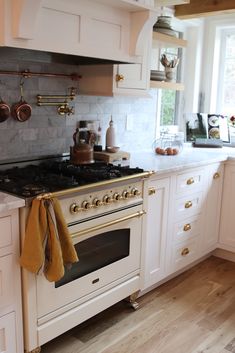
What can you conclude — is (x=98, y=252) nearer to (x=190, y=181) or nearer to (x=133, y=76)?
(x=190, y=181)

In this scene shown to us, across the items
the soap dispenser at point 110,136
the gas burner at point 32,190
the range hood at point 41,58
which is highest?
the range hood at point 41,58

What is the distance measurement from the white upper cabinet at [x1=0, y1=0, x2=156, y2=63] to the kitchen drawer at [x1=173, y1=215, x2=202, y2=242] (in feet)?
4.03

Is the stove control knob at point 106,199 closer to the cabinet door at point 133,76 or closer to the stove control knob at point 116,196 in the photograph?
the stove control knob at point 116,196

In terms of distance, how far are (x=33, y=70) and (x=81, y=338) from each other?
5.21 ft

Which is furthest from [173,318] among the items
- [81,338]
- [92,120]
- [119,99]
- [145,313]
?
[119,99]

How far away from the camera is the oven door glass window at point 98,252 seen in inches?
83.1

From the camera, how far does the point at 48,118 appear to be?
251 centimetres

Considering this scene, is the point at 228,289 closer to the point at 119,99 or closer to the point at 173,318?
the point at 173,318

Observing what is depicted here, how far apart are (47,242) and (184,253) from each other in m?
1.50

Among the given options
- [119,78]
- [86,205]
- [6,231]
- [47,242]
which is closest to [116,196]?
[86,205]

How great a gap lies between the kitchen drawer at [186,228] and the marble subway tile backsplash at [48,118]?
0.75 m

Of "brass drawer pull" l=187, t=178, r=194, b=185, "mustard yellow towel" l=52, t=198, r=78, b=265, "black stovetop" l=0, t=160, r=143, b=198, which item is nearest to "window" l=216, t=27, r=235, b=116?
"brass drawer pull" l=187, t=178, r=194, b=185

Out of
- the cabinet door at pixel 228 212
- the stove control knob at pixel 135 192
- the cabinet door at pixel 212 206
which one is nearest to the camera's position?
the stove control knob at pixel 135 192

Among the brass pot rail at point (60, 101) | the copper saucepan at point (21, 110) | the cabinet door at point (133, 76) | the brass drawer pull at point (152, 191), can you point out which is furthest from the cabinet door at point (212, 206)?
the copper saucepan at point (21, 110)
